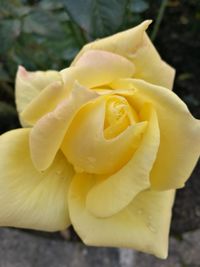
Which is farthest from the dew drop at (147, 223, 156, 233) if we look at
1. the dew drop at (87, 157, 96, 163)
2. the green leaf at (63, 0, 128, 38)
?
the green leaf at (63, 0, 128, 38)

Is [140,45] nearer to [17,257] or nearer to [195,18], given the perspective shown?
[17,257]

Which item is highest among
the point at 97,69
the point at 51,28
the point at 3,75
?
the point at 97,69

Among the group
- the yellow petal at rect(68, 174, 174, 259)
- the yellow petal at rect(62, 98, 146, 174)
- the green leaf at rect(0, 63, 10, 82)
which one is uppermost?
the yellow petal at rect(62, 98, 146, 174)

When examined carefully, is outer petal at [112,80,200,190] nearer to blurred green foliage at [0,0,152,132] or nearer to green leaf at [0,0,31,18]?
blurred green foliage at [0,0,152,132]

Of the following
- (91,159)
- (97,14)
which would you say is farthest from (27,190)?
(97,14)

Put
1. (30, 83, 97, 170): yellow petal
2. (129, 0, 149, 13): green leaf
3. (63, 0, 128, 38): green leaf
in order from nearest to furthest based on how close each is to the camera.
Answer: (30, 83, 97, 170): yellow petal → (63, 0, 128, 38): green leaf → (129, 0, 149, 13): green leaf

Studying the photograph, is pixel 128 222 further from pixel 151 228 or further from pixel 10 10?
pixel 10 10
